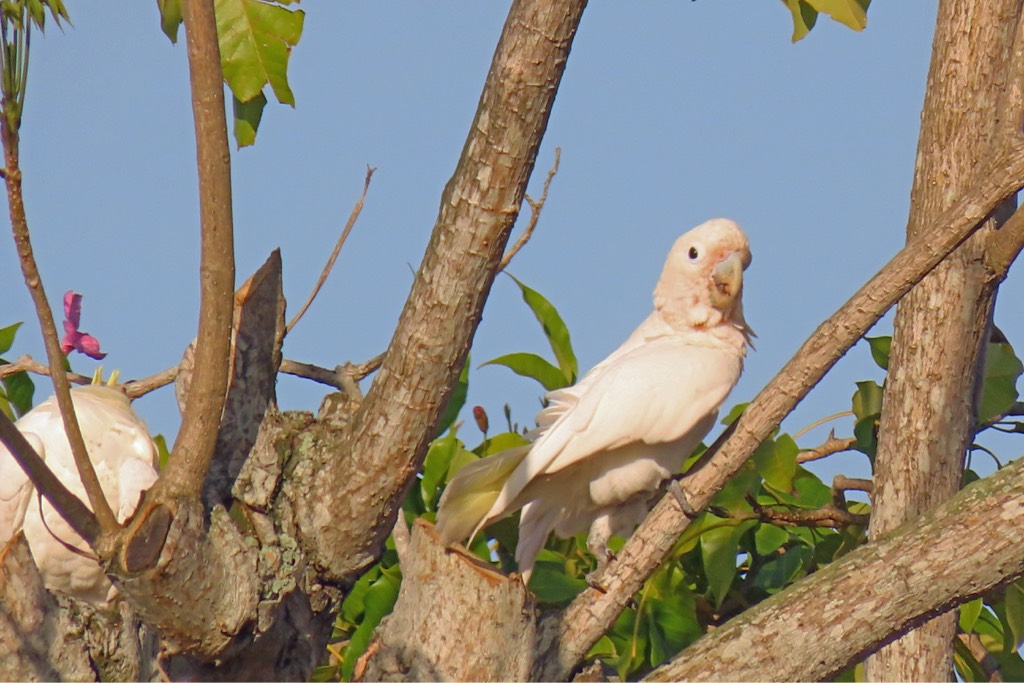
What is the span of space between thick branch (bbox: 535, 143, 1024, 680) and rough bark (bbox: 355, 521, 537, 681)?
0.12 meters

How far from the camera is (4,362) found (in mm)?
3182

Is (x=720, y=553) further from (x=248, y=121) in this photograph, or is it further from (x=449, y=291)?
(x=248, y=121)

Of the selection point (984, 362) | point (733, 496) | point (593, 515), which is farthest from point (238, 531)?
point (984, 362)

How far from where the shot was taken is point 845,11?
231 centimetres

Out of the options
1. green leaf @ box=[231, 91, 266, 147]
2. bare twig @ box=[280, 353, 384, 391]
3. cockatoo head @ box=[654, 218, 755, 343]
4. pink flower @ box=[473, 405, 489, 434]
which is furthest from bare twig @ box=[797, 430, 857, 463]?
green leaf @ box=[231, 91, 266, 147]

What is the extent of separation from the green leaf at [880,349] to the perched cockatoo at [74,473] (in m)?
1.77

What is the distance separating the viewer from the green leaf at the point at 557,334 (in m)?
3.16

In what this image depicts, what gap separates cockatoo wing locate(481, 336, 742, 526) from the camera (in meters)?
2.61

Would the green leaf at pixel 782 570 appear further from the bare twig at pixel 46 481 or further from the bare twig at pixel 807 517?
the bare twig at pixel 46 481

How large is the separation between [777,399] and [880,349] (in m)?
1.08

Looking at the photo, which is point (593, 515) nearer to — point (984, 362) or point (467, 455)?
point (467, 455)

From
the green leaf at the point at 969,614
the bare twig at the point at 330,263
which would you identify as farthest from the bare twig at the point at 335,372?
the green leaf at the point at 969,614

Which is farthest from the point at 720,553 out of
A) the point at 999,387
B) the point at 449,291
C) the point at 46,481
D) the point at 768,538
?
the point at 46,481

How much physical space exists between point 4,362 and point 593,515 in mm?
1608
